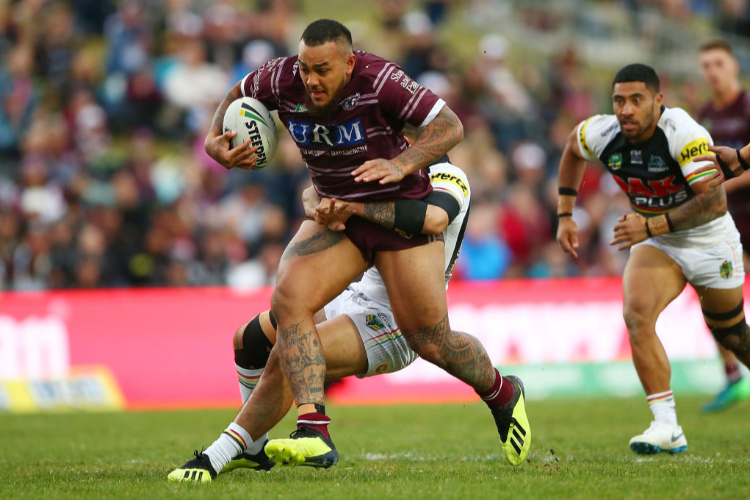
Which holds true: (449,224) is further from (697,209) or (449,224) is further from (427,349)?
(697,209)

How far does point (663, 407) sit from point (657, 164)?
177 cm

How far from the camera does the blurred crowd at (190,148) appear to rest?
45.4 ft

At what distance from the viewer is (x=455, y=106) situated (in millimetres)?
16656

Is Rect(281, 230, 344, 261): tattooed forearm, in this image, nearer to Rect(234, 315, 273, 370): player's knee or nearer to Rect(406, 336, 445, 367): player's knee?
Rect(234, 315, 273, 370): player's knee

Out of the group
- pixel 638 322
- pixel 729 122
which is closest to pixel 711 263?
pixel 638 322

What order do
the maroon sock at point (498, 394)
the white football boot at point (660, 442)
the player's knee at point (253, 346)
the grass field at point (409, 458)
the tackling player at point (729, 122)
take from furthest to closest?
the tackling player at point (729, 122)
the white football boot at point (660, 442)
the maroon sock at point (498, 394)
the player's knee at point (253, 346)
the grass field at point (409, 458)

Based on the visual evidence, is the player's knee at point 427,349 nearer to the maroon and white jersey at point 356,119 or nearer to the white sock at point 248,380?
the maroon and white jersey at point 356,119

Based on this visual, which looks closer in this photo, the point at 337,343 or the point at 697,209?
the point at 337,343

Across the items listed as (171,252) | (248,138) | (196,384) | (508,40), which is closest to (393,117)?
(248,138)

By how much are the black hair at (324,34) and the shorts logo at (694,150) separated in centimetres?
276

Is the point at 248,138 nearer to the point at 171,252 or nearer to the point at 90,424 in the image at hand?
the point at 90,424

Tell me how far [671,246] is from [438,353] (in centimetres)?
245

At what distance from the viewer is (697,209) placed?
6.96 m

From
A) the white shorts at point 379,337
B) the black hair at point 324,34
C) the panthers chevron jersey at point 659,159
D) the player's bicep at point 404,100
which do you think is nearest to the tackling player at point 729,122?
the panthers chevron jersey at point 659,159
